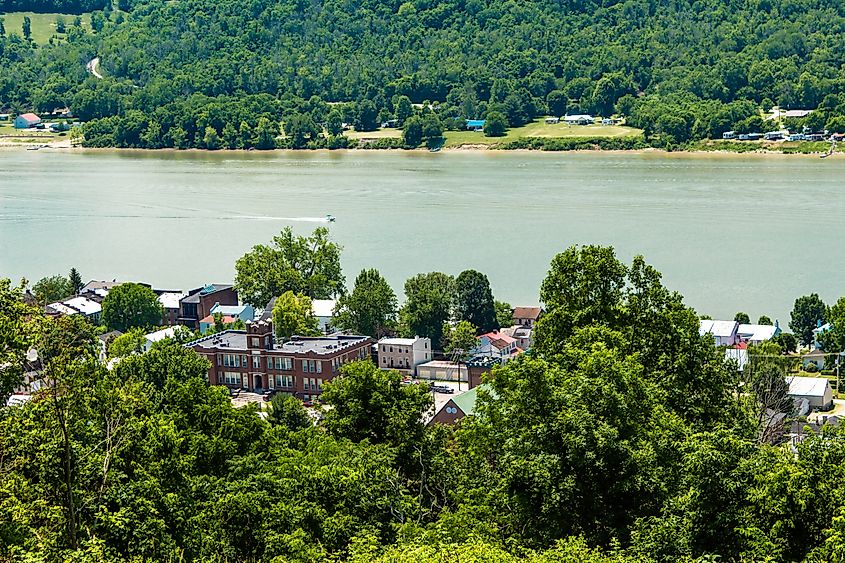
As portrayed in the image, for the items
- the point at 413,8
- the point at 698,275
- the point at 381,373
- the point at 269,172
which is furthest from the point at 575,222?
the point at 413,8

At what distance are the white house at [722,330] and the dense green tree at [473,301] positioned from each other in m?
3.32

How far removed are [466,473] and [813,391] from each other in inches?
365

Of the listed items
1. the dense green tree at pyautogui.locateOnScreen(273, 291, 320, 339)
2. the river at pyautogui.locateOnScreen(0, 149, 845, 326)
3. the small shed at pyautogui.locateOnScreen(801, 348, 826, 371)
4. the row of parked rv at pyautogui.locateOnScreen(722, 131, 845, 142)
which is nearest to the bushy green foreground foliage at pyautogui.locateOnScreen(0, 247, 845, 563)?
the small shed at pyautogui.locateOnScreen(801, 348, 826, 371)

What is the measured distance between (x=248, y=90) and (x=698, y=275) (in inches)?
1602

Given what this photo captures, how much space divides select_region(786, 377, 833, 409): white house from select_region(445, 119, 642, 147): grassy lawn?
32.3 meters

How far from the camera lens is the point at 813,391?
16.0 metres

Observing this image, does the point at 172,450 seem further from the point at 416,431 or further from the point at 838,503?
the point at 838,503

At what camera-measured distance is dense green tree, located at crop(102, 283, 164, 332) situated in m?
20.9

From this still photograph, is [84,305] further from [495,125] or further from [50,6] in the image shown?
[50,6]

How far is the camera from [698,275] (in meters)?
23.6

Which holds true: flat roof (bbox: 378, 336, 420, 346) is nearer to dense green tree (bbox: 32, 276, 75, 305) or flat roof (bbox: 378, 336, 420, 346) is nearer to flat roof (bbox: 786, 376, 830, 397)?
flat roof (bbox: 786, 376, 830, 397)

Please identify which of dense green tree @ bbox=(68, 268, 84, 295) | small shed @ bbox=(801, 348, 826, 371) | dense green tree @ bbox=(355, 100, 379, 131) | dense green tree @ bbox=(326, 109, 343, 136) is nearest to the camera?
→ small shed @ bbox=(801, 348, 826, 371)

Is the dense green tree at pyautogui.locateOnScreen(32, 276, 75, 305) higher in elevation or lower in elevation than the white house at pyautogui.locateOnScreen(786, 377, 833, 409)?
higher

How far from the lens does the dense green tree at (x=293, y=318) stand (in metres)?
19.6
